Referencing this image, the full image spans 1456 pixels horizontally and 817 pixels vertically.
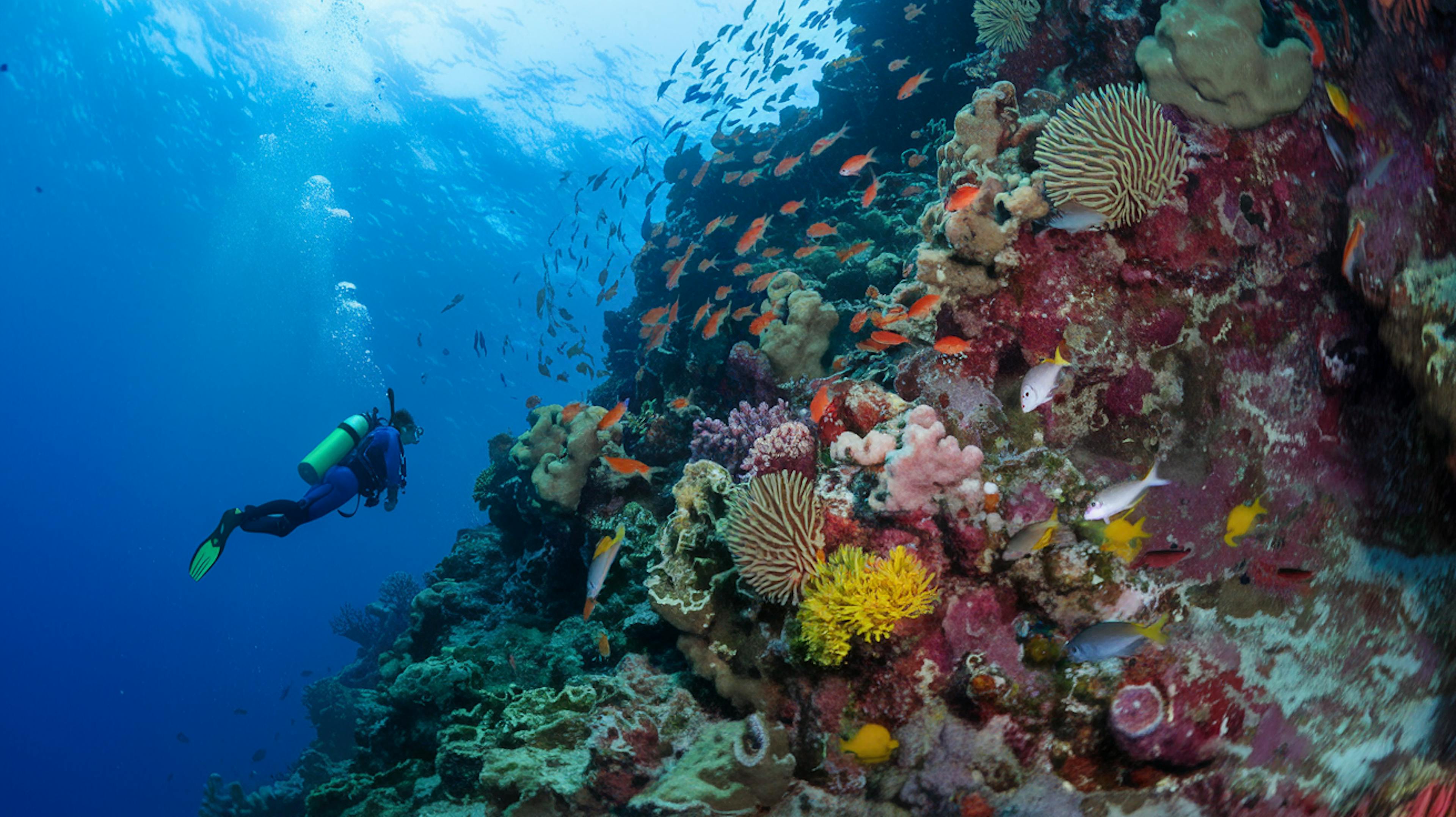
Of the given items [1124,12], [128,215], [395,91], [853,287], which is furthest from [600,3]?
[128,215]

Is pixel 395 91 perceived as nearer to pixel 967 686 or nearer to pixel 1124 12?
pixel 1124 12

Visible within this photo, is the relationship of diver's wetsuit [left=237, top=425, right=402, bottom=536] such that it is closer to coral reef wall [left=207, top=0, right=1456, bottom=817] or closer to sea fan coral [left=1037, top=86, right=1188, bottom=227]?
coral reef wall [left=207, top=0, right=1456, bottom=817]

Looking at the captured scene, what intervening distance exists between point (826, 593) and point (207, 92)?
45.7 m

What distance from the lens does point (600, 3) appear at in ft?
91.6

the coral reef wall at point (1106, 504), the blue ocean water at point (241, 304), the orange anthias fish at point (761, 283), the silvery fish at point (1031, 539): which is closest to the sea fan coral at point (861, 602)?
the coral reef wall at point (1106, 504)

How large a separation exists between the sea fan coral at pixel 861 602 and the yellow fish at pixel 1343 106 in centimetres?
337

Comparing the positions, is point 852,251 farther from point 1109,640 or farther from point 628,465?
point 1109,640

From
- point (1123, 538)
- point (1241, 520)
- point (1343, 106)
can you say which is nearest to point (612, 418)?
point (1123, 538)

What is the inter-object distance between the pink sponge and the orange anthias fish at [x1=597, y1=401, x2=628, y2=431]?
12.2 ft

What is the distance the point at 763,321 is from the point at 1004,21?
178 inches

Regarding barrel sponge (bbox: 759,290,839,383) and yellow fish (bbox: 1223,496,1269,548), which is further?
barrel sponge (bbox: 759,290,839,383)

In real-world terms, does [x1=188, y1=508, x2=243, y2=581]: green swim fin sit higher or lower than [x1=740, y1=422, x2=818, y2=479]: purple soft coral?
higher

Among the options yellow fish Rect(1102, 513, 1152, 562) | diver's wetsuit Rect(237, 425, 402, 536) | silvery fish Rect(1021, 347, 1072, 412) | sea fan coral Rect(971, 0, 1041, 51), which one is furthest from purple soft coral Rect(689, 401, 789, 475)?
diver's wetsuit Rect(237, 425, 402, 536)

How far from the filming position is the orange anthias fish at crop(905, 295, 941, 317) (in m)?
4.01
